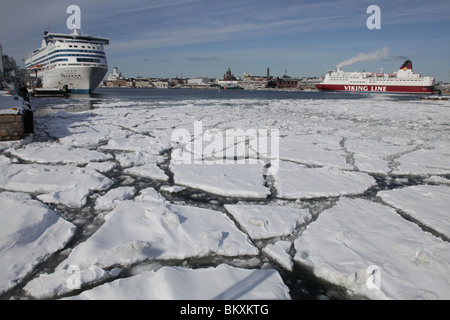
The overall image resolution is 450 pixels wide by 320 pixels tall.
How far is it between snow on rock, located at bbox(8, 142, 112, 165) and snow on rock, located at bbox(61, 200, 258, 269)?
1.91 m

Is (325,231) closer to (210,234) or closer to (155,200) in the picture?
(210,234)

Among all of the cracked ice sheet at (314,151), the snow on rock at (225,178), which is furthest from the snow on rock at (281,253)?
the cracked ice sheet at (314,151)

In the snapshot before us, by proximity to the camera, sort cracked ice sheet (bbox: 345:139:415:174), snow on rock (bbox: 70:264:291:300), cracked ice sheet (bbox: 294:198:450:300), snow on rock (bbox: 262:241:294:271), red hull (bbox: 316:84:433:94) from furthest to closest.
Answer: red hull (bbox: 316:84:433:94) < cracked ice sheet (bbox: 345:139:415:174) < snow on rock (bbox: 262:241:294:271) < cracked ice sheet (bbox: 294:198:450:300) < snow on rock (bbox: 70:264:291:300)

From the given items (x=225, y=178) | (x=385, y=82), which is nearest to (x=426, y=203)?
(x=225, y=178)

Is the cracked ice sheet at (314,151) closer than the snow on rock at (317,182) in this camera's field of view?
No

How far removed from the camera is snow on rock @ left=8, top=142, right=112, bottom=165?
381cm

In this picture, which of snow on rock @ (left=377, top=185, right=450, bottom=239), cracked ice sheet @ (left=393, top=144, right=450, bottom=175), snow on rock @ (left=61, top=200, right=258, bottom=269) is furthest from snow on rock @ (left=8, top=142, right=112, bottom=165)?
cracked ice sheet @ (left=393, top=144, right=450, bottom=175)

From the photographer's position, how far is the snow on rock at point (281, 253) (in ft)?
5.65

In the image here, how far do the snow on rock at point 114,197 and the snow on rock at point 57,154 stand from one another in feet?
4.51

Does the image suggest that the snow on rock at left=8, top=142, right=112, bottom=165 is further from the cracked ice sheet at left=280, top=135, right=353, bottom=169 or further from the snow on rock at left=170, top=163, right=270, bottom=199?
the cracked ice sheet at left=280, top=135, right=353, bottom=169

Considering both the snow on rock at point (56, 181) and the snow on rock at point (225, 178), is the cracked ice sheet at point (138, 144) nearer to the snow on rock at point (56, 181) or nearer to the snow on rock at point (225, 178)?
the snow on rock at point (225, 178)

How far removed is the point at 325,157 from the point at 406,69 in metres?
61.3

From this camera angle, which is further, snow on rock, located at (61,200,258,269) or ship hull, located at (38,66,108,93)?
ship hull, located at (38,66,108,93)
